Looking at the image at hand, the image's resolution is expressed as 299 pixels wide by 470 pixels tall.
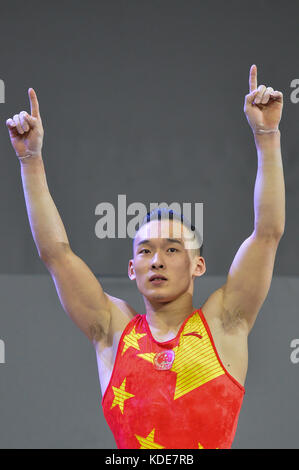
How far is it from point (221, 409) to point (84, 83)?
209 cm

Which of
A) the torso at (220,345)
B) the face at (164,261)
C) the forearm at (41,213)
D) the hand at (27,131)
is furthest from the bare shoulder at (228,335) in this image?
the hand at (27,131)

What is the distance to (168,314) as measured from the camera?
76.0 inches

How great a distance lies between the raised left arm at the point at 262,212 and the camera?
1.81 meters

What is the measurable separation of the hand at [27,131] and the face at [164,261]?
413 mm

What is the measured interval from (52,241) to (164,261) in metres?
0.33

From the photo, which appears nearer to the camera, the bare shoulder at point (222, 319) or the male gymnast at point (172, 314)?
the male gymnast at point (172, 314)

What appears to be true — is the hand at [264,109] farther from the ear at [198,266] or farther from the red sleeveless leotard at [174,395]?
the red sleeveless leotard at [174,395]

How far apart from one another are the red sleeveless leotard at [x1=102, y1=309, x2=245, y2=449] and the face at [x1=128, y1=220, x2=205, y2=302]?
132 mm

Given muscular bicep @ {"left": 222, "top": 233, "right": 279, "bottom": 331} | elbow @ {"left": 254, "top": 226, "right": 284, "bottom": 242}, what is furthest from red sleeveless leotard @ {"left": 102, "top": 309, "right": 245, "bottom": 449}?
elbow @ {"left": 254, "top": 226, "right": 284, "bottom": 242}

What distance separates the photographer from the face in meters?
1.88

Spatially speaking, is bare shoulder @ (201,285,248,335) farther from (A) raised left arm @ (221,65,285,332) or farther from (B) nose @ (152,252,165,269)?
(B) nose @ (152,252,165,269)

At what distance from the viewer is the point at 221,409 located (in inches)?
68.6

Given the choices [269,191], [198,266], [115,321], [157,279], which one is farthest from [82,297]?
[269,191]
